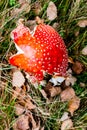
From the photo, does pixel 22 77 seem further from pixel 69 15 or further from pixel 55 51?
pixel 69 15

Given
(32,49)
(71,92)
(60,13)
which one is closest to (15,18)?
(60,13)

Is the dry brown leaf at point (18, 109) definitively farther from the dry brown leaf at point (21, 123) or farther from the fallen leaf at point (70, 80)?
the fallen leaf at point (70, 80)

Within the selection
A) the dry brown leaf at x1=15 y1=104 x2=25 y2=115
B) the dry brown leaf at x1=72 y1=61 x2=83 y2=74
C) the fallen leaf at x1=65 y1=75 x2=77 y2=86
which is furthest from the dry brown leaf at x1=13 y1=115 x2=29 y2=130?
the dry brown leaf at x1=72 y1=61 x2=83 y2=74

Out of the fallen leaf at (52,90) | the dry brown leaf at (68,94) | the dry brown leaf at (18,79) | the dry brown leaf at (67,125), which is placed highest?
the dry brown leaf at (18,79)

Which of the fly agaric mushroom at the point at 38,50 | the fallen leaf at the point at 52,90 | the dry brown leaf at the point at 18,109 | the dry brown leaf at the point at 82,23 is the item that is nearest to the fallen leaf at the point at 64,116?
the fallen leaf at the point at 52,90

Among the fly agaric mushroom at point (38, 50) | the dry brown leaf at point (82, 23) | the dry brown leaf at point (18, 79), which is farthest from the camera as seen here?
the dry brown leaf at point (82, 23)

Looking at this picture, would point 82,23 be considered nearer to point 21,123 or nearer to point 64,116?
point 64,116

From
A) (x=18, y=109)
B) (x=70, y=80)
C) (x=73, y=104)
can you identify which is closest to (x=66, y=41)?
(x=70, y=80)
